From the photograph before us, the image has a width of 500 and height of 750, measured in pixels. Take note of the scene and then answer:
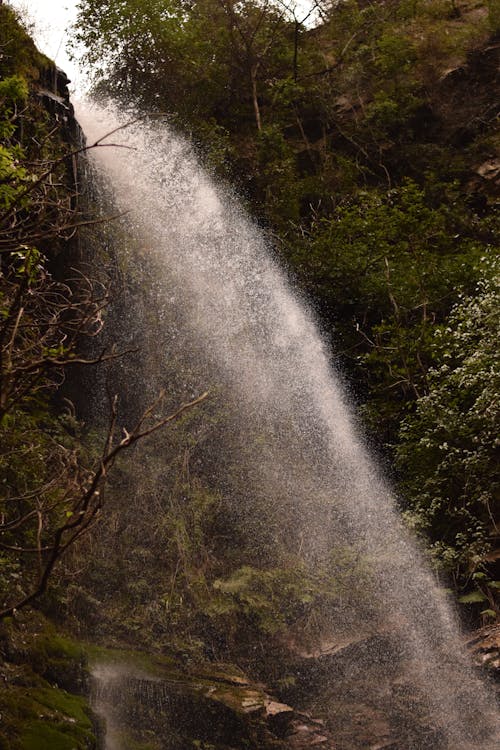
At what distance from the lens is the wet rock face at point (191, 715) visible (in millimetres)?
7648

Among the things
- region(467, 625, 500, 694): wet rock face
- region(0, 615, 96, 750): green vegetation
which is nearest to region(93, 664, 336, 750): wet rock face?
Result: region(0, 615, 96, 750): green vegetation

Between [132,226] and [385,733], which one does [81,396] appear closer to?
[132,226]

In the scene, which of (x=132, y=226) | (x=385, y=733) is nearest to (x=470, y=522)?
(x=385, y=733)

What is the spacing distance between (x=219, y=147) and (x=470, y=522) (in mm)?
9610

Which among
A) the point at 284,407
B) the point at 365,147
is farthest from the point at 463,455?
the point at 365,147

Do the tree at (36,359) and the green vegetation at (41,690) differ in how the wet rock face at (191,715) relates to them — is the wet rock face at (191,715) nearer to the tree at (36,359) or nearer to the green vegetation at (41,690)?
the green vegetation at (41,690)

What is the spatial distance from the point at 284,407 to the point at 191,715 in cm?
567

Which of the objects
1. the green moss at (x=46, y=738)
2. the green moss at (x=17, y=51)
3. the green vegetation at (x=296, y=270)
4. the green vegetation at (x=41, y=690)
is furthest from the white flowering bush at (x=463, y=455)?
the green moss at (x=17, y=51)

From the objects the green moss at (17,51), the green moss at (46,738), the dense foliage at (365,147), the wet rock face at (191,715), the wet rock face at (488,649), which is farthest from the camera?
the dense foliage at (365,147)

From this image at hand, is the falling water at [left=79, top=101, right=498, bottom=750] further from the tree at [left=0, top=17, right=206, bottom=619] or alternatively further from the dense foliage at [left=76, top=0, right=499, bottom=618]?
the tree at [left=0, top=17, right=206, bottom=619]

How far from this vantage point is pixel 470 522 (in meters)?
10.2

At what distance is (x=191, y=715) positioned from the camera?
7.92 metres

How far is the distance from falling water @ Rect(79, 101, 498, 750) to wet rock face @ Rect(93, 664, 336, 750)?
4.69ft

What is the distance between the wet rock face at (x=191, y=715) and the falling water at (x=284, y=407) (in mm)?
1429
